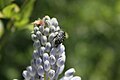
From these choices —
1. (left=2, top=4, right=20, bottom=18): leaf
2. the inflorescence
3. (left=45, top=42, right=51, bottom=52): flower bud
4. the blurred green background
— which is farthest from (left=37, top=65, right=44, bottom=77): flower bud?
the blurred green background

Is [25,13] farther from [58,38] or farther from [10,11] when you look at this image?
[58,38]

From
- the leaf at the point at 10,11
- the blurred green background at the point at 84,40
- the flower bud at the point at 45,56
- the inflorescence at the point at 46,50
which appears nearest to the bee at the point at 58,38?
the inflorescence at the point at 46,50

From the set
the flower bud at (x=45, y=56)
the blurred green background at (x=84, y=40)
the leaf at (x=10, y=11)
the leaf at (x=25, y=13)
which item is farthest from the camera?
the blurred green background at (x=84, y=40)

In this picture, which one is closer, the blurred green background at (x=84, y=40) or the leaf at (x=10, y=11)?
the leaf at (x=10, y=11)

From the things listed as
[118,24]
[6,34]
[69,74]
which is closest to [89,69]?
[118,24]

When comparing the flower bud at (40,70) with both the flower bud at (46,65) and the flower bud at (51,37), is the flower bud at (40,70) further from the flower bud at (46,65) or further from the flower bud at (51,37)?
the flower bud at (51,37)

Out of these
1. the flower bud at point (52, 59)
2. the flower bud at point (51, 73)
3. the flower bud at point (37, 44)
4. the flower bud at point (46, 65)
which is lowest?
the flower bud at point (51, 73)

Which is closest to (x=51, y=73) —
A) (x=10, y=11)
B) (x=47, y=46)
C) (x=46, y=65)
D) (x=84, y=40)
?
(x=46, y=65)

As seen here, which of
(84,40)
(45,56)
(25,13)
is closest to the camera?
(45,56)
